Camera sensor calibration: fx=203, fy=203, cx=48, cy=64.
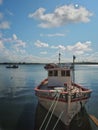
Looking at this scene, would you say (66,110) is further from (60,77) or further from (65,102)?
(60,77)

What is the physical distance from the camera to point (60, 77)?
2934cm

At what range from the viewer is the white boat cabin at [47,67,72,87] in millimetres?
29144

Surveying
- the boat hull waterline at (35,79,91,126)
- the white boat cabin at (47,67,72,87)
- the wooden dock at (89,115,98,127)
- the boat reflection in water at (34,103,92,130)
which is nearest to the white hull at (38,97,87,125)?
the boat hull waterline at (35,79,91,126)

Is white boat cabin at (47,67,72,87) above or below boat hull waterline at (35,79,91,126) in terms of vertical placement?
above

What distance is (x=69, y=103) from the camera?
21.3 meters

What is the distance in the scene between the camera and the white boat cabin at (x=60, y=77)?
29.1 metres

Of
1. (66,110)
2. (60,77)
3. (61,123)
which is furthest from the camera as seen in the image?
(60,77)

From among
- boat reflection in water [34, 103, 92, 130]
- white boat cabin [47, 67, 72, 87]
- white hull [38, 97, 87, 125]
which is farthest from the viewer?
white boat cabin [47, 67, 72, 87]

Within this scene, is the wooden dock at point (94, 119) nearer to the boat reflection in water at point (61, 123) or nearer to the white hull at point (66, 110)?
the boat reflection in water at point (61, 123)

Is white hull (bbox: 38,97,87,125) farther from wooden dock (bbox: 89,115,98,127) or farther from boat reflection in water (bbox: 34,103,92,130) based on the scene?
wooden dock (bbox: 89,115,98,127)

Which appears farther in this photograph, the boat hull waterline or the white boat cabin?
the white boat cabin

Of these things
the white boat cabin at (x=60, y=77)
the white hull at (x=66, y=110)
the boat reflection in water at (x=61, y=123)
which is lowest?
the boat reflection in water at (x=61, y=123)

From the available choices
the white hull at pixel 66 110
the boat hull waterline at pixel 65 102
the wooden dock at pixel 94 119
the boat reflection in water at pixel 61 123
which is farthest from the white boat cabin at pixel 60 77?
the white hull at pixel 66 110

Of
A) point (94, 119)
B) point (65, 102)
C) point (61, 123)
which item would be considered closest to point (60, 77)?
point (94, 119)
